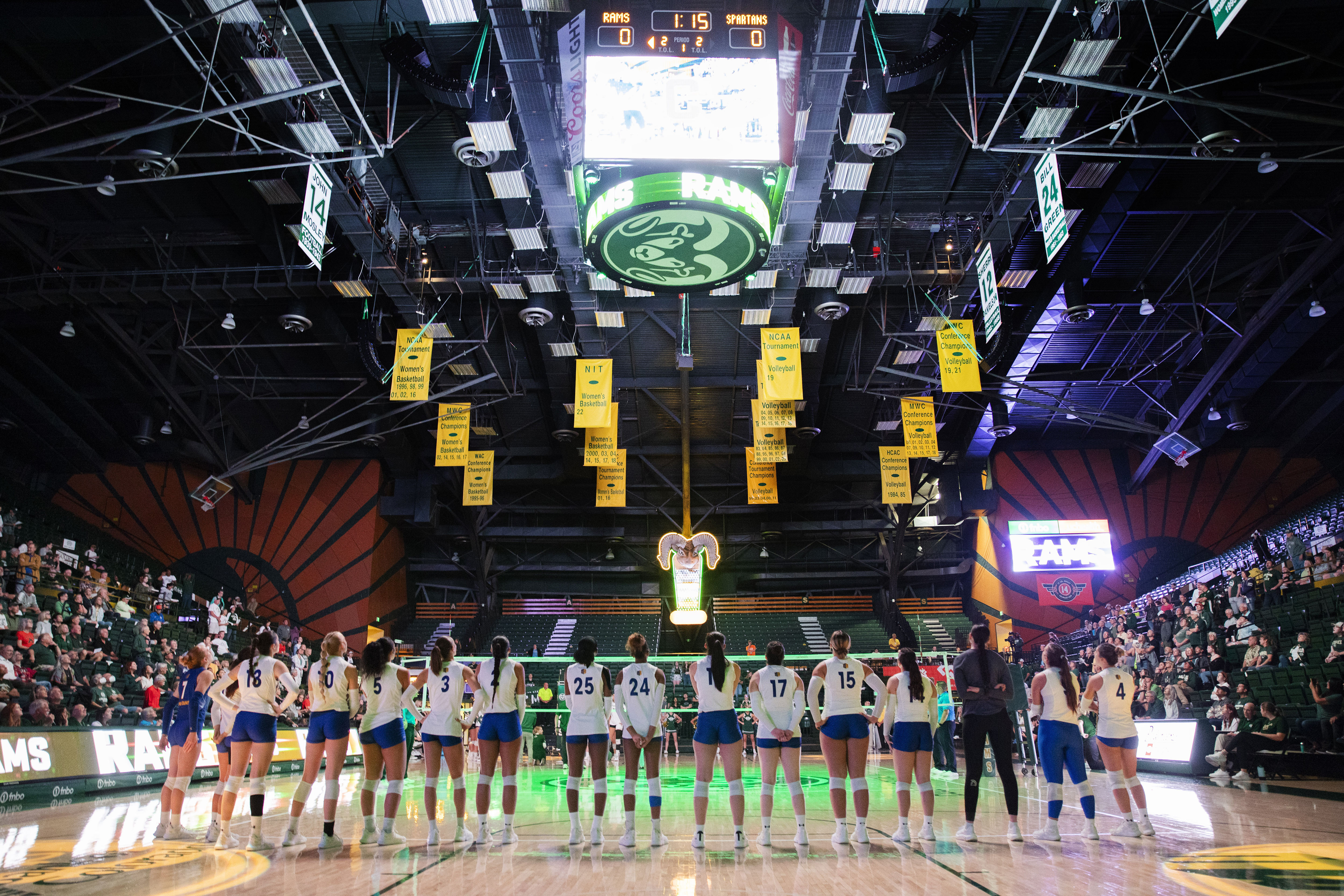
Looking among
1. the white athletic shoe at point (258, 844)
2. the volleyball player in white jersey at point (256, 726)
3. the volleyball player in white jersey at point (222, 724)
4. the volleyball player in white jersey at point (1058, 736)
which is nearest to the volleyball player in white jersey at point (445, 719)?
the volleyball player in white jersey at point (256, 726)

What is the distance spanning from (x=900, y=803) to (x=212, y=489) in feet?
71.6

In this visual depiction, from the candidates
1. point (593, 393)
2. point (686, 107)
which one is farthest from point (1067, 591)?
point (686, 107)

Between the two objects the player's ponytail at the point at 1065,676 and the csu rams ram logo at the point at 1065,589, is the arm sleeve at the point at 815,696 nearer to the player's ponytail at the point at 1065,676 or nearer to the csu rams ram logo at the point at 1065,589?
the player's ponytail at the point at 1065,676

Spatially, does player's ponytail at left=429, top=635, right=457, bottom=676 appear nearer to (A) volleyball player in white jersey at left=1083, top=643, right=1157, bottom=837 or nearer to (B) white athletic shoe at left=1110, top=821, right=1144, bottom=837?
(A) volleyball player in white jersey at left=1083, top=643, right=1157, bottom=837

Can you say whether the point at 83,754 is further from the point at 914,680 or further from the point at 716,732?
the point at 914,680

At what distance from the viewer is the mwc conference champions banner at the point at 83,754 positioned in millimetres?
10844

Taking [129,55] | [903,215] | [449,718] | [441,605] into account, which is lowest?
[449,718]

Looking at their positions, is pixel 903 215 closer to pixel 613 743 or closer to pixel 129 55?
pixel 129 55

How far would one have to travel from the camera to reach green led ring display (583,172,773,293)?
1009 cm

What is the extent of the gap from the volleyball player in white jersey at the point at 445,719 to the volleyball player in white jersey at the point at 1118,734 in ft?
20.1

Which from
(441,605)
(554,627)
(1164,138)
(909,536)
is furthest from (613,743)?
(1164,138)

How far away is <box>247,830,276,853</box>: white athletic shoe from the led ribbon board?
2338 centimetres

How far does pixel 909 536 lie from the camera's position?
32000mm

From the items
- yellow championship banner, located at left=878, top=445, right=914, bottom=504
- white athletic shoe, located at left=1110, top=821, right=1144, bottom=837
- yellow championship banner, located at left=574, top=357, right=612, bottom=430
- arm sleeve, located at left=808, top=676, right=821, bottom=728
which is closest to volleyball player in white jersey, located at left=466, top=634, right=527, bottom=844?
arm sleeve, located at left=808, top=676, right=821, bottom=728
